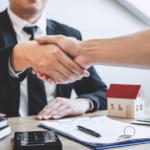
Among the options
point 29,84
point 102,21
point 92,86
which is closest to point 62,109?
point 29,84

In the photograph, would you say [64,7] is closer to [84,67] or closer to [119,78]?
[119,78]

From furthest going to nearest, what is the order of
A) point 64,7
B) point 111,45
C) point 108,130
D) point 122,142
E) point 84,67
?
point 64,7 → point 84,67 → point 111,45 → point 108,130 → point 122,142

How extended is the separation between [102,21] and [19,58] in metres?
1.25

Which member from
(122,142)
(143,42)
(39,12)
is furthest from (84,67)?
(39,12)

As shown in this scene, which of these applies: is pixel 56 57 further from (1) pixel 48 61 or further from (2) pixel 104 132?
(2) pixel 104 132

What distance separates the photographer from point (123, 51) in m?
0.84

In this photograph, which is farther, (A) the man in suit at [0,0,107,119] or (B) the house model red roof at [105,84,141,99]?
(A) the man in suit at [0,0,107,119]

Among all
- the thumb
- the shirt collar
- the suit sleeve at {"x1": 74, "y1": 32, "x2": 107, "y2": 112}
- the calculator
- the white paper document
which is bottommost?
the white paper document

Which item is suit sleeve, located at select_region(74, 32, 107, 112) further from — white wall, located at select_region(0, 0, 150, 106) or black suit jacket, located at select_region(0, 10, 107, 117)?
white wall, located at select_region(0, 0, 150, 106)

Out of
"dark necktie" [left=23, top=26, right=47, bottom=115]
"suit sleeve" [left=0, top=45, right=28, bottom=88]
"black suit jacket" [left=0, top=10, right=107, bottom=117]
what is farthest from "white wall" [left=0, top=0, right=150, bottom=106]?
"suit sleeve" [left=0, top=45, right=28, bottom=88]

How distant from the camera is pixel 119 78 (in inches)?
88.3

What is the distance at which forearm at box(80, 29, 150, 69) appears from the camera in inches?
31.2

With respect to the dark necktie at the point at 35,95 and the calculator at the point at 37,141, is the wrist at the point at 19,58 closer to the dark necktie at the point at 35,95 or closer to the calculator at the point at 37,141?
the dark necktie at the point at 35,95

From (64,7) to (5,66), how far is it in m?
1.03
